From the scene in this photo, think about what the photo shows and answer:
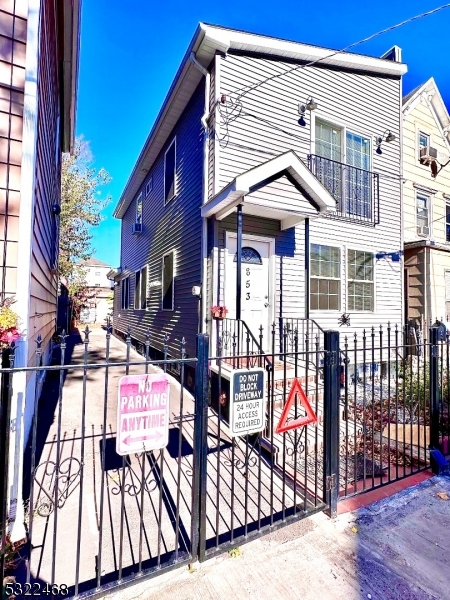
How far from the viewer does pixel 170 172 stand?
8961 millimetres

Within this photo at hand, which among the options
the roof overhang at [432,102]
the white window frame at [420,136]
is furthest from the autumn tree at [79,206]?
the white window frame at [420,136]

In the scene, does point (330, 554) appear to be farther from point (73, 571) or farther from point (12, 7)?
point (12, 7)

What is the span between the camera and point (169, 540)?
250 cm

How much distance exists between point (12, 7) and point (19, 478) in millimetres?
4048

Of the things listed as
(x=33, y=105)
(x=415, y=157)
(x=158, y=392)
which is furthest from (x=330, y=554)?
(x=415, y=157)

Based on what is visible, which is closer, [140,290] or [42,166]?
[42,166]

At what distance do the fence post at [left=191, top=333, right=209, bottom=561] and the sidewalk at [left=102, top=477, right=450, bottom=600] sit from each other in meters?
0.18

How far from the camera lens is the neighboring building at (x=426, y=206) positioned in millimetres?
9469

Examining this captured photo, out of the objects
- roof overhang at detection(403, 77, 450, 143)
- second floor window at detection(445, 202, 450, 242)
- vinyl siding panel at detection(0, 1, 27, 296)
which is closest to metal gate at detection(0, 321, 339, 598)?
vinyl siding panel at detection(0, 1, 27, 296)

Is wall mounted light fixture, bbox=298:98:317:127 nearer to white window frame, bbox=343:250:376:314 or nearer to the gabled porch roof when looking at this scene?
the gabled porch roof

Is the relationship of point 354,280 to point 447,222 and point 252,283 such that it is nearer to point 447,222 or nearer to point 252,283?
point 252,283

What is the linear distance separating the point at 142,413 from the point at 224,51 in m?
6.98

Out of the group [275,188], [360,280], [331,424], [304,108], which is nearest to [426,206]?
[360,280]

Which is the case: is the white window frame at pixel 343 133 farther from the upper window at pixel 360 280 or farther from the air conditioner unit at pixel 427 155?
the air conditioner unit at pixel 427 155
